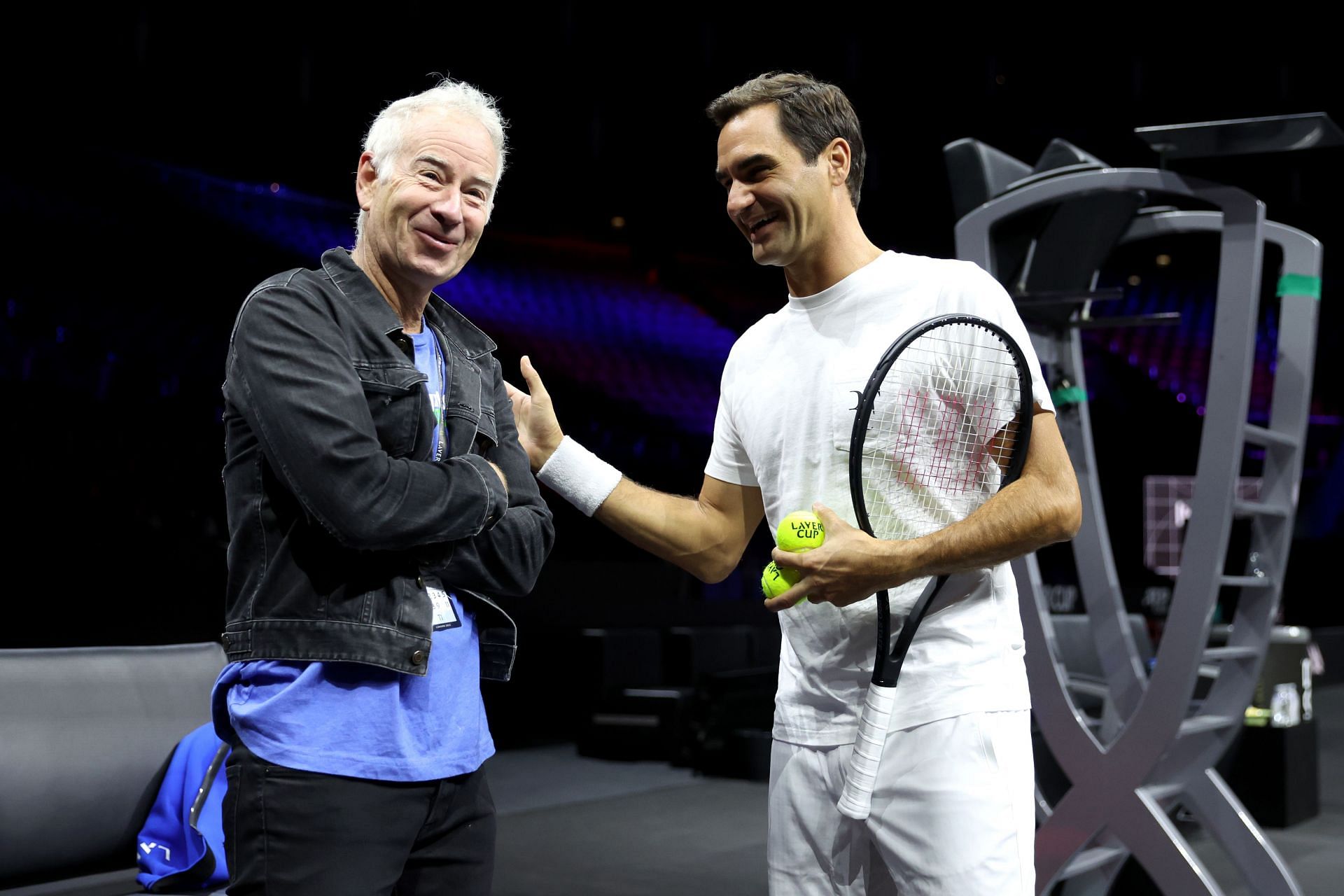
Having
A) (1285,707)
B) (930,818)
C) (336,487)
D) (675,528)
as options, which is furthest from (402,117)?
(1285,707)

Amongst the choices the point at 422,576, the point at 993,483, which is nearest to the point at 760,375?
the point at 993,483

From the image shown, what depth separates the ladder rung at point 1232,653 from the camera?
3202 mm

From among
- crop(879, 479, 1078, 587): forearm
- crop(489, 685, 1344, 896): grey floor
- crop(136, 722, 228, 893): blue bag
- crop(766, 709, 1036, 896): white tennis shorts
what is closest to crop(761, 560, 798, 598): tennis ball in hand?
crop(879, 479, 1078, 587): forearm

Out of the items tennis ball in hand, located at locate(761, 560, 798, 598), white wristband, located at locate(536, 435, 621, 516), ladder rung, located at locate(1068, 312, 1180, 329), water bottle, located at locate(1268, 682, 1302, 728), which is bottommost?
water bottle, located at locate(1268, 682, 1302, 728)

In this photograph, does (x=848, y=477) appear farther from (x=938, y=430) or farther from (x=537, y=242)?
(x=537, y=242)

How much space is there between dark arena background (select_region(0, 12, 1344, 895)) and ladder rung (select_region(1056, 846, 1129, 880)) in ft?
5.10

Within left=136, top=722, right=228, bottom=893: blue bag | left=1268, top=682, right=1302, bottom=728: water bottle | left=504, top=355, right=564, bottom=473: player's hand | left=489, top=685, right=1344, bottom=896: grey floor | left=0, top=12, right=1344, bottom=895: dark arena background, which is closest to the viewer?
left=504, top=355, right=564, bottom=473: player's hand

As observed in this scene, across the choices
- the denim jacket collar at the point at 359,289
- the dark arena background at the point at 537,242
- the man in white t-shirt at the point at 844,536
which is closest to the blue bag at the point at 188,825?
the man in white t-shirt at the point at 844,536

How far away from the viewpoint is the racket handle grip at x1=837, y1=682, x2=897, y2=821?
1586 millimetres

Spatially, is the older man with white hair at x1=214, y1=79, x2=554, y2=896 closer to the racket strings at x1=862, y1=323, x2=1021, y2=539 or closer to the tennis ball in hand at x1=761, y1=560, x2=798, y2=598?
the tennis ball in hand at x1=761, y1=560, x2=798, y2=598

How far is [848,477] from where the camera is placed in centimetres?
177

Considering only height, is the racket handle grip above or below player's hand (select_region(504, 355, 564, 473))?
below

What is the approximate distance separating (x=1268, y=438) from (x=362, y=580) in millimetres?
2736

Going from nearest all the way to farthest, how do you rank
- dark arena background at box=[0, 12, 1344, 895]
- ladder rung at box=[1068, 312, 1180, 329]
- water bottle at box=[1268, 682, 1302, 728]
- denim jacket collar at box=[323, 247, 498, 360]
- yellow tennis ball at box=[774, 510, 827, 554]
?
denim jacket collar at box=[323, 247, 498, 360] < yellow tennis ball at box=[774, 510, 827, 554] < ladder rung at box=[1068, 312, 1180, 329] < water bottle at box=[1268, 682, 1302, 728] < dark arena background at box=[0, 12, 1344, 895]
